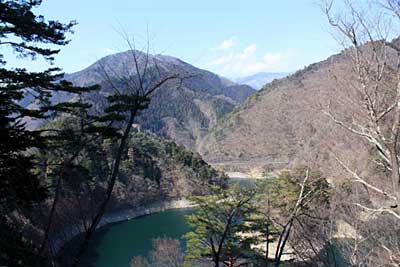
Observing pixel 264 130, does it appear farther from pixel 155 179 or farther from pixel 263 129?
pixel 155 179

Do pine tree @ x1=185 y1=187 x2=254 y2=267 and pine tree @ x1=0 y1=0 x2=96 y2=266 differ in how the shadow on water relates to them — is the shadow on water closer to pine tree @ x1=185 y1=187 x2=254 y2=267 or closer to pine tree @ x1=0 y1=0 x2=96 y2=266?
pine tree @ x1=185 y1=187 x2=254 y2=267

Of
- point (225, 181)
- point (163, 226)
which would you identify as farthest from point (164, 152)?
point (163, 226)

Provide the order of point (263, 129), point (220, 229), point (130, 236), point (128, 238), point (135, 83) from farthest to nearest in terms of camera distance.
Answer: point (263, 129) → point (130, 236) → point (128, 238) → point (220, 229) → point (135, 83)

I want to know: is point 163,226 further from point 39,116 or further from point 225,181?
point 39,116

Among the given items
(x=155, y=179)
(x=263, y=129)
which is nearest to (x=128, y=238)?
(x=155, y=179)

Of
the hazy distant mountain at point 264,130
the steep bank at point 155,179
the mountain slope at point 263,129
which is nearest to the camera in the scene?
the steep bank at point 155,179

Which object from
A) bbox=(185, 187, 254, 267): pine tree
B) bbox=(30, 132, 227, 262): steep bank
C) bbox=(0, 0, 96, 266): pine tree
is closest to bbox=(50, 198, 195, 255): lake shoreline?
bbox=(30, 132, 227, 262): steep bank

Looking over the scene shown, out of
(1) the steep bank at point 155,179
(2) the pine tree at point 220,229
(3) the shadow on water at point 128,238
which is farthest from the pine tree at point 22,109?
(1) the steep bank at point 155,179

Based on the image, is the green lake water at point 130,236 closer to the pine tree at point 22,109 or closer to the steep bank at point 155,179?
the steep bank at point 155,179
